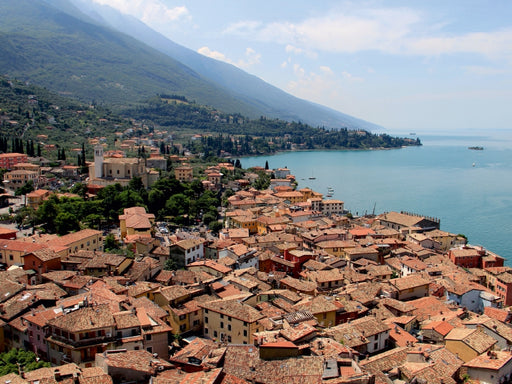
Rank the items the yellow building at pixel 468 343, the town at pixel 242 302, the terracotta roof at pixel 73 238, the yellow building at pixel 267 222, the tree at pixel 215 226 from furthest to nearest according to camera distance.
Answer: the tree at pixel 215 226 < the yellow building at pixel 267 222 < the terracotta roof at pixel 73 238 < the yellow building at pixel 468 343 < the town at pixel 242 302

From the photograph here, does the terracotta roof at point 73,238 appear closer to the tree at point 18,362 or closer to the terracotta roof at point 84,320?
the tree at point 18,362

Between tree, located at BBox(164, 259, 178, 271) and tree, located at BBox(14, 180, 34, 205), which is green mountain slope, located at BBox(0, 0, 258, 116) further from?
tree, located at BBox(164, 259, 178, 271)

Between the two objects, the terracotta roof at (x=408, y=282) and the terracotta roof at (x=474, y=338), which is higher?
the terracotta roof at (x=474, y=338)

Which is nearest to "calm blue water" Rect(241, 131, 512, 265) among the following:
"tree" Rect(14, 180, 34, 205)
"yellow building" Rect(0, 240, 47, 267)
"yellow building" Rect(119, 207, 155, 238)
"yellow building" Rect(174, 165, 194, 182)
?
"yellow building" Rect(174, 165, 194, 182)

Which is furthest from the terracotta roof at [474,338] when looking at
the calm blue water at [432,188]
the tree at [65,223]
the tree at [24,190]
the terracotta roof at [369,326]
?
the tree at [24,190]

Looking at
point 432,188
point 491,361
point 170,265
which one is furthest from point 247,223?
point 432,188
